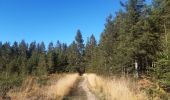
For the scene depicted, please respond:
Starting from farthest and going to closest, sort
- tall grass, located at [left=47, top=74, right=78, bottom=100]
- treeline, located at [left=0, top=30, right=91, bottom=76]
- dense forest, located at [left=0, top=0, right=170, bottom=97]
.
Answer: treeline, located at [left=0, top=30, right=91, bottom=76]
tall grass, located at [left=47, top=74, right=78, bottom=100]
dense forest, located at [left=0, top=0, right=170, bottom=97]

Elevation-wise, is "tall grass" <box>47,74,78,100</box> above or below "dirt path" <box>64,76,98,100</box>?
above

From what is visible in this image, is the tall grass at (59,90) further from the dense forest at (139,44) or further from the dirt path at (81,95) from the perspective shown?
the dense forest at (139,44)

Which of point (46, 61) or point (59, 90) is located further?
point (46, 61)

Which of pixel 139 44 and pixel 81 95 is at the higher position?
pixel 139 44

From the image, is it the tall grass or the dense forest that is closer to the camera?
the dense forest

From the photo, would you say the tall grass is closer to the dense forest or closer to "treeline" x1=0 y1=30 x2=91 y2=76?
the dense forest

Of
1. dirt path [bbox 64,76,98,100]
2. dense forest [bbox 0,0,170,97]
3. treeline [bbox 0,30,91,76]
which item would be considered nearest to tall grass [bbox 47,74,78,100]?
dirt path [bbox 64,76,98,100]

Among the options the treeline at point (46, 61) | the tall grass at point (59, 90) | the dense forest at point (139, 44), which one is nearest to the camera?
the dense forest at point (139, 44)

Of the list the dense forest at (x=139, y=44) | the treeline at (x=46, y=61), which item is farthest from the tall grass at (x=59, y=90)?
the treeline at (x=46, y=61)

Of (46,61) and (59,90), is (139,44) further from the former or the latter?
(46,61)

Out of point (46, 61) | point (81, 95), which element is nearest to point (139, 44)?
point (81, 95)

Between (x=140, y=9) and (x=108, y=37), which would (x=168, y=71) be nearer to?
(x=140, y=9)

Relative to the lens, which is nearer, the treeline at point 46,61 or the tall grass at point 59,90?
the tall grass at point 59,90

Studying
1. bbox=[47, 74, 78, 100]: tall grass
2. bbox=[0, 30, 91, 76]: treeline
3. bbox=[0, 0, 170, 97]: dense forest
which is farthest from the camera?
bbox=[0, 30, 91, 76]: treeline
